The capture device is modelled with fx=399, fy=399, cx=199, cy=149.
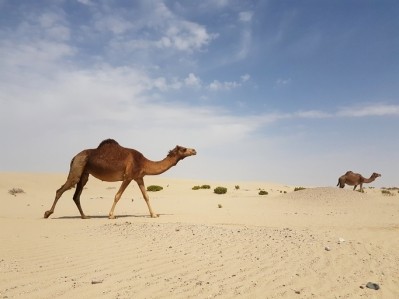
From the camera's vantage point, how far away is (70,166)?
1432cm

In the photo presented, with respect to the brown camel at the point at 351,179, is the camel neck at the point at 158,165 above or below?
below

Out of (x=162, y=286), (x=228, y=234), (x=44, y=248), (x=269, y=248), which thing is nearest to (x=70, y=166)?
(x=44, y=248)

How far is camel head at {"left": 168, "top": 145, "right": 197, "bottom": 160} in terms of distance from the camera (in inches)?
587

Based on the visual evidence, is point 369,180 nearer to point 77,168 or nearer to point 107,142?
point 107,142

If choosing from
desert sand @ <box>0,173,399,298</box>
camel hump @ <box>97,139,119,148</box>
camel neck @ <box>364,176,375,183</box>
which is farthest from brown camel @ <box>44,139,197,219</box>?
camel neck @ <box>364,176,375,183</box>

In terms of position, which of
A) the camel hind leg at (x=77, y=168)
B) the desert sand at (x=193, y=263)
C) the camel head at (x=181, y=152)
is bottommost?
the desert sand at (x=193, y=263)

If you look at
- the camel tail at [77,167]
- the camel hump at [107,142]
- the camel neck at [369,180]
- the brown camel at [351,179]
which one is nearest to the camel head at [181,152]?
the camel hump at [107,142]

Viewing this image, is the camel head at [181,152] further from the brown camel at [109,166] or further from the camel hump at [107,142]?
the camel hump at [107,142]

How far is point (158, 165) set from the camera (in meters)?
14.9

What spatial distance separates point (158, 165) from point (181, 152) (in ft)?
3.24

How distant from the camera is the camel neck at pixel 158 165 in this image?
1476 cm

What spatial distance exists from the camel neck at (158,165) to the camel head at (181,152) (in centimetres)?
15

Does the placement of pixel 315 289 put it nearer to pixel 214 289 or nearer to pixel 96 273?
pixel 214 289

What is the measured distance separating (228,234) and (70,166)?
23.7 ft
